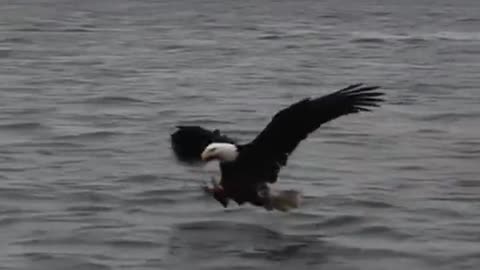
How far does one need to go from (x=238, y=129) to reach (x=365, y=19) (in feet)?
49.4

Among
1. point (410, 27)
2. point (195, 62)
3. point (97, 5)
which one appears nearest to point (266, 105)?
point (195, 62)

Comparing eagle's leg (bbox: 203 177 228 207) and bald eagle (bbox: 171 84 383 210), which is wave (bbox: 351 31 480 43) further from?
eagle's leg (bbox: 203 177 228 207)

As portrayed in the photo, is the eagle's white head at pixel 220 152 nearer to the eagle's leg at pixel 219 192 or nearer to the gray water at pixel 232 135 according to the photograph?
the eagle's leg at pixel 219 192

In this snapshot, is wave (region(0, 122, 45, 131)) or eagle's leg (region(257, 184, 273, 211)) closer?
eagle's leg (region(257, 184, 273, 211))

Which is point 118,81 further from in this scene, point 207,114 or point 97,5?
point 97,5

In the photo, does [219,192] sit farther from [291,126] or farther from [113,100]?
[113,100]

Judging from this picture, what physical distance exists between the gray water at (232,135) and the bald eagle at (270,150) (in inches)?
12.6

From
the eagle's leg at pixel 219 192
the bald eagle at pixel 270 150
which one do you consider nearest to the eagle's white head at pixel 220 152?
the bald eagle at pixel 270 150

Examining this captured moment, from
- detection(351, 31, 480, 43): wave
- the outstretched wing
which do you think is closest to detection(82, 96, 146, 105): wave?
the outstretched wing

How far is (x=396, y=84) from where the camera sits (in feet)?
71.6

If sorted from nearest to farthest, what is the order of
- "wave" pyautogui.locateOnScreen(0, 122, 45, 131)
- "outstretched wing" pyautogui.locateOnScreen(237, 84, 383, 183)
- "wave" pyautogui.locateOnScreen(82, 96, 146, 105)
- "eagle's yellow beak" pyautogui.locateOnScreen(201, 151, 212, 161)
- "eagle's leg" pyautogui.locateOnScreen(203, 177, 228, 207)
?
1. "eagle's yellow beak" pyautogui.locateOnScreen(201, 151, 212, 161)
2. "outstretched wing" pyautogui.locateOnScreen(237, 84, 383, 183)
3. "eagle's leg" pyautogui.locateOnScreen(203, 177, 228, 207)
4. "wave" pyautogui.locateOnScreen(0, 122, 45, 131)
5. "wave" pyautogui.locateOnScreen(82, 96, 146, 105)

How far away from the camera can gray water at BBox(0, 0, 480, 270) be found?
11.2 meters

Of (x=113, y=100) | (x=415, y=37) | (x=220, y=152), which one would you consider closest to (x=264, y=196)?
(x=220, y=152)

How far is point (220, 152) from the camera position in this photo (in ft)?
37.0
